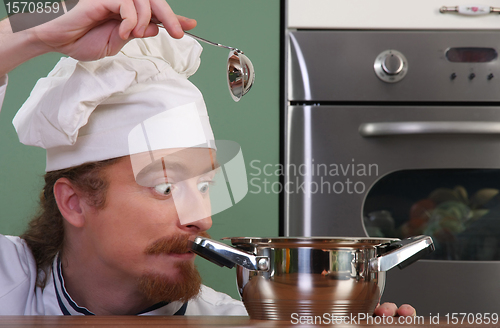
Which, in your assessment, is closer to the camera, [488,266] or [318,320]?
[318,320]

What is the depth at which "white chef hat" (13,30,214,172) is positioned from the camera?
0.68 meters

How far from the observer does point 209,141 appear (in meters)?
0.71

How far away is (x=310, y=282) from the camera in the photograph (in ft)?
1.36

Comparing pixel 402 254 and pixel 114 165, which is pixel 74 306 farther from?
pixel 402 254

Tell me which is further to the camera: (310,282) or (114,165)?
(114,165)

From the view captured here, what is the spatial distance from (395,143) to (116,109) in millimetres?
565

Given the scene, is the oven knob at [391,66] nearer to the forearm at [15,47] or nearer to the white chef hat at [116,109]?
the white chef hat at [116,109]

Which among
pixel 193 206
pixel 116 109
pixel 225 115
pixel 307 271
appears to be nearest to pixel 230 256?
pixel 307 271

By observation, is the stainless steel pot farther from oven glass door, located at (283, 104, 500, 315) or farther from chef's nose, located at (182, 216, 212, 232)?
oven glass door, located at (283, 104, 500, 315)

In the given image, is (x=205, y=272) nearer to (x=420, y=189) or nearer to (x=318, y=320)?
(x=420, y=189)

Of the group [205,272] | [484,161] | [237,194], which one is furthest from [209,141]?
[484,161]

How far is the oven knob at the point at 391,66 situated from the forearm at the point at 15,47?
66 centimetres

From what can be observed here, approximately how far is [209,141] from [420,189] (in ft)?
1.73

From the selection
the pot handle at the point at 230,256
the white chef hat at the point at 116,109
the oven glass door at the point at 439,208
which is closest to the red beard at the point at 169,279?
the white chef hat at the point at 116,109
